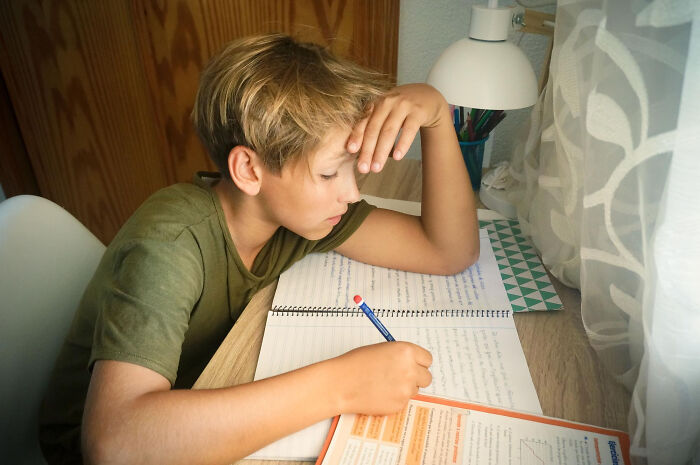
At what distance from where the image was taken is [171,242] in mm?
684

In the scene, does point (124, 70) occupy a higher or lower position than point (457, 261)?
higher

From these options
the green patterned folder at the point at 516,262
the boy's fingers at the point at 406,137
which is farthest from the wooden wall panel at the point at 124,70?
the boy's fingers at the point at 406,137

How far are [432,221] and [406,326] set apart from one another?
0.25m

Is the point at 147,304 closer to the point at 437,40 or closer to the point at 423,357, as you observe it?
the point at 423,357

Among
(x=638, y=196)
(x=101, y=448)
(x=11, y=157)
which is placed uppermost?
(x=638, y=196)

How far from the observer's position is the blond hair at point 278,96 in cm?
71

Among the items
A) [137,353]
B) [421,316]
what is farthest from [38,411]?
[421,316]

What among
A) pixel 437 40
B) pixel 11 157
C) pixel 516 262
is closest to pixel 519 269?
pixel 516 262

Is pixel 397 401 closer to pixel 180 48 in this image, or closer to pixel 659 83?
pixel 659 83

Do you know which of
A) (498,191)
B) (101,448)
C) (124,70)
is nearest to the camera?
(101,448)

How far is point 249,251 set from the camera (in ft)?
2.89

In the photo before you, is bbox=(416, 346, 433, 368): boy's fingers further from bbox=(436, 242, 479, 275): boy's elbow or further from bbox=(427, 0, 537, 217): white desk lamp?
bbox=(427, 0, 537, 217): white desk lamp

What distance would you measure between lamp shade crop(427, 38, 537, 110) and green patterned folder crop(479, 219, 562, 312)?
0.81 feet

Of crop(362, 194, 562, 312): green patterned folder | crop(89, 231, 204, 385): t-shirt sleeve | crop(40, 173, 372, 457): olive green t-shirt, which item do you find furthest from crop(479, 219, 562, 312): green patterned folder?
crop(89, 231, 204, 385): t-shirt sleeve
